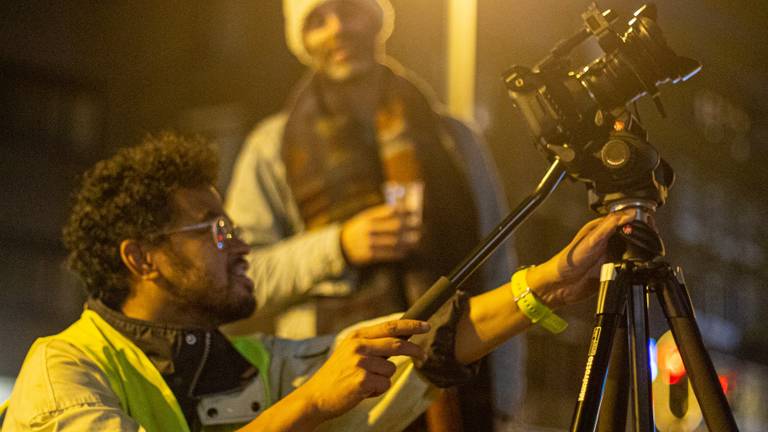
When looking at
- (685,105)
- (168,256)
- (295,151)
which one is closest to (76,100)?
(295,151)

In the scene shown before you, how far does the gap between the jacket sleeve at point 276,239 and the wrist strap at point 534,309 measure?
4.74 ft

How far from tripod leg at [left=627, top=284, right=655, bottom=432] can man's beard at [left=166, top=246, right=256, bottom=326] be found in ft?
3.25

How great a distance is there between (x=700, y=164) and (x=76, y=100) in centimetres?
514

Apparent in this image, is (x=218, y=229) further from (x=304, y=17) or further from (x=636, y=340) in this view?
(x=304, y=17)

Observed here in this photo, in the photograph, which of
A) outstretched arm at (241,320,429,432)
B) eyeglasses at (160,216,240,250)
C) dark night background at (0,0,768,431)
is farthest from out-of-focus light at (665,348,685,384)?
eyeglasses at (160,216,240,250)

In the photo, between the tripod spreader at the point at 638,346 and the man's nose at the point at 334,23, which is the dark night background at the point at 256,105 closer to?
the tripod spreader at the point at 638,346

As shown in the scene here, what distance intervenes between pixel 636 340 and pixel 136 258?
1.23 meters

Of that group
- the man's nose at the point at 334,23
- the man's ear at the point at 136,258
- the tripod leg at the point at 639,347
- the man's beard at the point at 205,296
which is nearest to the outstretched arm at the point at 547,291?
the tripod leg at the point at 639,347

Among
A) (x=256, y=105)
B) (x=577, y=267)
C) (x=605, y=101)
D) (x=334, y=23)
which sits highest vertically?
(x=334, y=23)

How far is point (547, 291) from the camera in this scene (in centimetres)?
180

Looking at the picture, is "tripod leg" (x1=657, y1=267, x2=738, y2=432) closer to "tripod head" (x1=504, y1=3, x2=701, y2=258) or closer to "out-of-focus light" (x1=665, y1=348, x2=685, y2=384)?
"tripod head" (x1=504, y1=3, x2=701, y2=258)

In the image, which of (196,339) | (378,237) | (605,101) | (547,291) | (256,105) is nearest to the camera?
(605,101)

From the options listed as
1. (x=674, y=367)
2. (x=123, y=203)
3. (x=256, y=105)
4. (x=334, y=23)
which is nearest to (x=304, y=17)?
(x=334, y=23)

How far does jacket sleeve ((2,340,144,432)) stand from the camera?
6.02 ft
